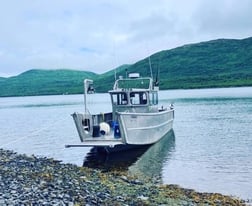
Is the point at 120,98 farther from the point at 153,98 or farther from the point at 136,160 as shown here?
the point at 136,160

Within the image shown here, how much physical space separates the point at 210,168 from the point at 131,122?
5.04 meters

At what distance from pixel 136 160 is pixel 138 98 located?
15.3 ft

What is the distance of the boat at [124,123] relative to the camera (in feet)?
79.9

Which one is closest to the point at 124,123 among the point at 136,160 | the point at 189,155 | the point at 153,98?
the point at 136,160

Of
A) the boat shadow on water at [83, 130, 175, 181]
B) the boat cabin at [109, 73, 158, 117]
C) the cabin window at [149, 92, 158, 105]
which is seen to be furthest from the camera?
the cabin window at [149, 92, 158, 105]

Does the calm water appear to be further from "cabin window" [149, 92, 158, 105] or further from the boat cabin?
"cabin window" [149, 92, 158, 105]

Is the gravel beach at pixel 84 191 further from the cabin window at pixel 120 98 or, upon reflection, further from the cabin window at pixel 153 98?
the cabin window at pixel 153 98

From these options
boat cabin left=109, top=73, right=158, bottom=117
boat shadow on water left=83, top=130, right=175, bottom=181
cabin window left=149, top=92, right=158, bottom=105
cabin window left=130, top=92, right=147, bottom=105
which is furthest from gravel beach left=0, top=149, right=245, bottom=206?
cabin window left=149, top=92, right=158, bottom=105

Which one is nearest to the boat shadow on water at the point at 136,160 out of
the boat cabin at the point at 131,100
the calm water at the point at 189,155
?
the calm water at the point at 189,155

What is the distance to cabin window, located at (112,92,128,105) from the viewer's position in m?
28.1

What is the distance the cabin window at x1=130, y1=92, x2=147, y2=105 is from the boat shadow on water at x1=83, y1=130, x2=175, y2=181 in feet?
9.33

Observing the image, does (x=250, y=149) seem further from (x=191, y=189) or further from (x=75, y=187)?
(x=75, y=187)

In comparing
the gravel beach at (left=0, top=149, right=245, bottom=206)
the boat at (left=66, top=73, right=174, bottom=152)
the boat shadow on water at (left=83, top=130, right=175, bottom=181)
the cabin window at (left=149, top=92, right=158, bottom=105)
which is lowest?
the boat shadow on water at (left=83, top=130, right=175, bottom=181)

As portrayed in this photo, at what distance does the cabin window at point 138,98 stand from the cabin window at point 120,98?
1.41 feet
